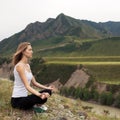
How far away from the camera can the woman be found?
14.8m

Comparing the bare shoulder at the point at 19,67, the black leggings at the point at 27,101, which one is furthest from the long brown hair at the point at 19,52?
the black leggings at the point at 27,101

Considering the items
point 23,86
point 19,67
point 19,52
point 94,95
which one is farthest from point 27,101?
point 94,95

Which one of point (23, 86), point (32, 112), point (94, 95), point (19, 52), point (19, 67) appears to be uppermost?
point (19, 52)

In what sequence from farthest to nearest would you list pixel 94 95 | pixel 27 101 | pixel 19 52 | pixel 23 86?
pixel 94 95
pixel 19 52
pixel 23 86
pixel 27 101

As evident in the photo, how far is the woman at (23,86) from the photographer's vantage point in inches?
582

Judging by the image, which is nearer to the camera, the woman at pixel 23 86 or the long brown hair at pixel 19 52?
the woman at pixel 23 86

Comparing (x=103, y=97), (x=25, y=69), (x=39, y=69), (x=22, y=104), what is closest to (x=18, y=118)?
(x=22, y=104)

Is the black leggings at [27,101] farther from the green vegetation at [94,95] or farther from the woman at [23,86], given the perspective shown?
the green vegetation at [94,95]

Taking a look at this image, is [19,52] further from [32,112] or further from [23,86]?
[32,112]

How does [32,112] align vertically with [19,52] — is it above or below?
below

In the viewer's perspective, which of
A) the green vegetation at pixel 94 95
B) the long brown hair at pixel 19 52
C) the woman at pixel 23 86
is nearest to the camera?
the woman at pixel 23 86

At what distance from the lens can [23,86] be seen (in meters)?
15.0

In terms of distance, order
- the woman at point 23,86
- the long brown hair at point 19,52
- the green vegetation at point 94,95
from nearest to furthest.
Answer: the woman at point 23,86 < the long brown hair at point 19,52 < the green vegetation at point 94,95

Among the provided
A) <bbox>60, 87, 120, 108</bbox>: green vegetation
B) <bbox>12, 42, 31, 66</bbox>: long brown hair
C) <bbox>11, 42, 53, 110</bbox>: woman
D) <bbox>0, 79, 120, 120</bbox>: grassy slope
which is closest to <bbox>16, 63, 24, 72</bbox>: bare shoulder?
<bbox>11, 42, 53, 110</bbox>: woman
